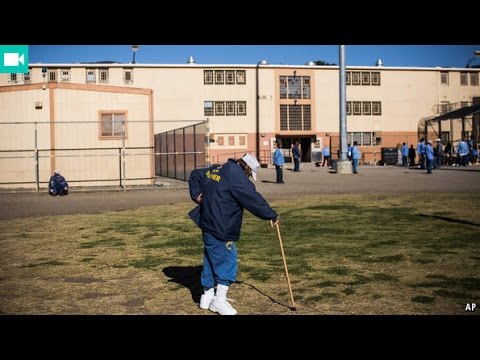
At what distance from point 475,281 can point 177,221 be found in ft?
23.4

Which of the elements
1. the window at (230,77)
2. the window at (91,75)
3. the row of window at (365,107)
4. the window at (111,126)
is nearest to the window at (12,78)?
the window at (91,75)

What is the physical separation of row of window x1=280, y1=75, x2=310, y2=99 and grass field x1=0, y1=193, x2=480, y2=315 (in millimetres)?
36822

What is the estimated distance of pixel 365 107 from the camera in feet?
165

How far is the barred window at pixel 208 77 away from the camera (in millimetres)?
47188

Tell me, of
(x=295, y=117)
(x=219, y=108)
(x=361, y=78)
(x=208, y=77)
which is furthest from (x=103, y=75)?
(x=361, y=78)

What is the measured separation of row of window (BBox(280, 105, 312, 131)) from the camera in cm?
4872

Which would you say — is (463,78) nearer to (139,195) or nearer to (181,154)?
(181,154)

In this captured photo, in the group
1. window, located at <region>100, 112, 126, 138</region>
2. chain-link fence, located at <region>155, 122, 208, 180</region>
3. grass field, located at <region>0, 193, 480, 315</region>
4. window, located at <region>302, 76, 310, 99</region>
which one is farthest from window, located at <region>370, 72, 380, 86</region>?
grass field, located at <region>0, 193, 480, 315</region>

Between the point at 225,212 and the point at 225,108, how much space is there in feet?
141
